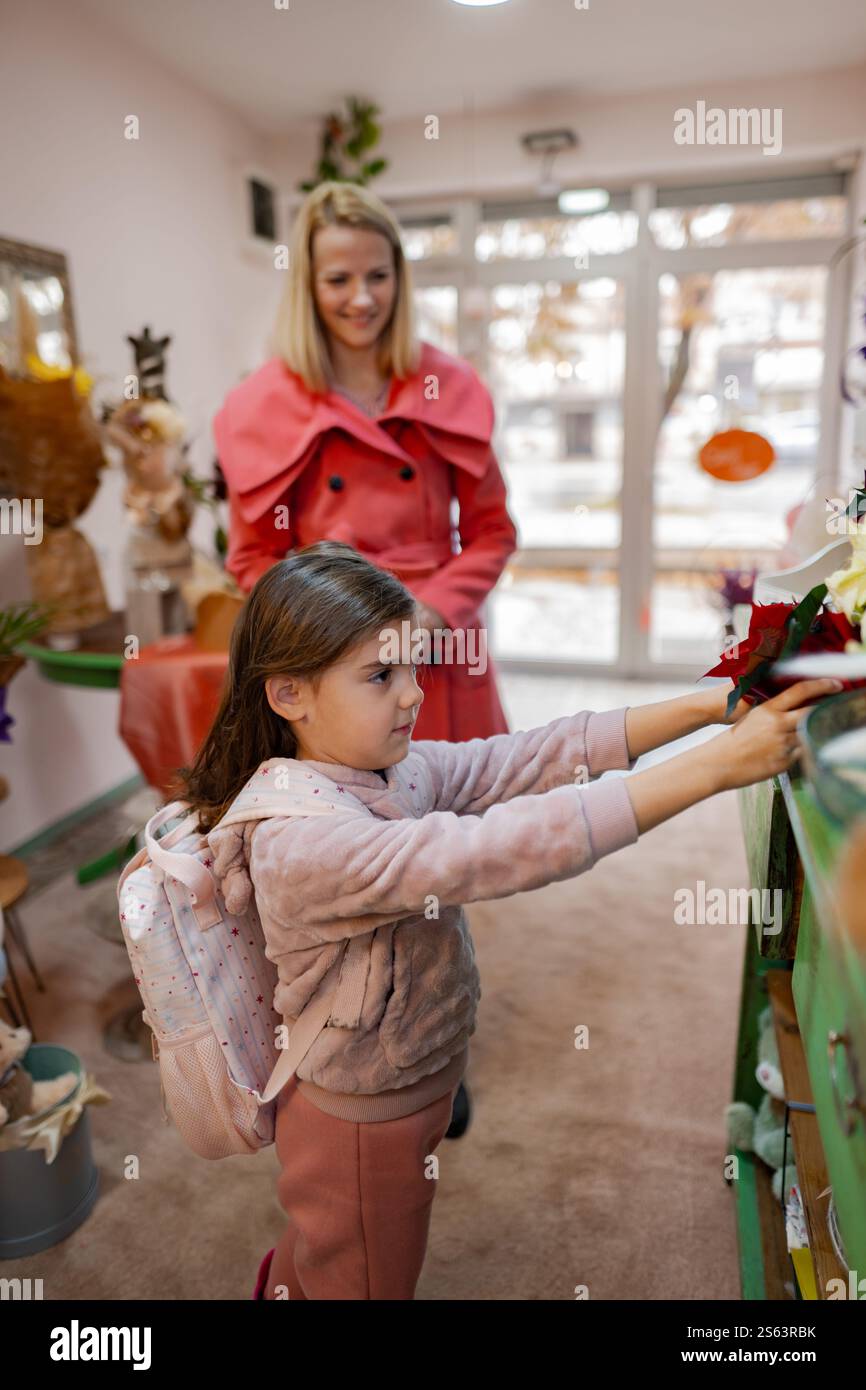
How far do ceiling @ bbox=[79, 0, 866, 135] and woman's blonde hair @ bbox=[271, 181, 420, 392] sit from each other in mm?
1975

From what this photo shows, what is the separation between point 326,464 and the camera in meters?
1.72

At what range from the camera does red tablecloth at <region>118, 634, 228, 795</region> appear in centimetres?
222

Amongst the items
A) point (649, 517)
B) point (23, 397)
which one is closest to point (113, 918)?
point (23, 397)

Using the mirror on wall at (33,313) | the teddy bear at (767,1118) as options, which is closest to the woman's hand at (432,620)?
the teddy bear at (767,1118)

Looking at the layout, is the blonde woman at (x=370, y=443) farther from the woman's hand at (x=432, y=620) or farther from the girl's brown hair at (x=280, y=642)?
the girl's brown hair at (x=280, y=642)

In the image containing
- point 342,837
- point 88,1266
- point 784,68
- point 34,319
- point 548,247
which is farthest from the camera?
point 548,247

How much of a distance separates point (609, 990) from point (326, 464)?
4.73ft

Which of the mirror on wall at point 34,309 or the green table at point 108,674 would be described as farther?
the mirror on wall at point 34,309

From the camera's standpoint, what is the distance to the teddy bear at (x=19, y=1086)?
1641mm

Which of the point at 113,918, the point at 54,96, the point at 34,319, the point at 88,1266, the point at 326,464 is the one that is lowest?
the point at 88,1266

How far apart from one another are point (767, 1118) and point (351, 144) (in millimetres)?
4146

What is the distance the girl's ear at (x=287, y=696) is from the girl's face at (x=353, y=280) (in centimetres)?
86

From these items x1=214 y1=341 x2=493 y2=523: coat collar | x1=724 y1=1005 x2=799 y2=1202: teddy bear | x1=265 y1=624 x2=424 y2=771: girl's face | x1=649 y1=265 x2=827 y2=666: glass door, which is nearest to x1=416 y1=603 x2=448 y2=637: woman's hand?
x1=214 y1=341 x2=493 y2=523: coat collar
